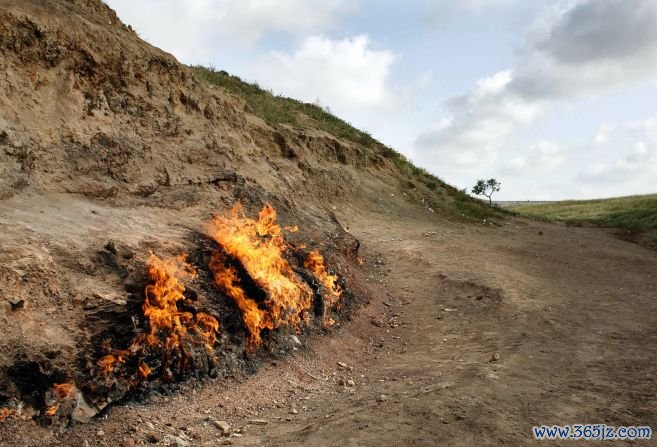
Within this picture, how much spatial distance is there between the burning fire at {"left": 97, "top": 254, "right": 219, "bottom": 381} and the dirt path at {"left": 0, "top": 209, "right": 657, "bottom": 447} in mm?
434

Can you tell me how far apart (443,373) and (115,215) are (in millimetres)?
5933

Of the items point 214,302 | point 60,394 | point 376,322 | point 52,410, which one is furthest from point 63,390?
point 376,322

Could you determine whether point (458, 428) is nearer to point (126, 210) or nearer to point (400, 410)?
point (400, 410)

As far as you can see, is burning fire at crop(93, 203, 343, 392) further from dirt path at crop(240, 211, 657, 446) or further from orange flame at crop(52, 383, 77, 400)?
dirt path at crop(240, 211, 657, 446)

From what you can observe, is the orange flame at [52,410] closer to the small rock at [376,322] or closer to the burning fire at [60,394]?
the burning fire at [60,394]

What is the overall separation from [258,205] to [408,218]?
10.3 meters

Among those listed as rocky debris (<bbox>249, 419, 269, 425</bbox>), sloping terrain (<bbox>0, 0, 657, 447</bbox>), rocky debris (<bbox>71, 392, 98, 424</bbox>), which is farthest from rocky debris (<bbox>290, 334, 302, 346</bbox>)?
rocky debris (<bbox>71, 392, 98, 424</bbox>)

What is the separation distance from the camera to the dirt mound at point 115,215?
18.4 feet

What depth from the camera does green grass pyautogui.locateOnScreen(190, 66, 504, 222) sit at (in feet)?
74.8

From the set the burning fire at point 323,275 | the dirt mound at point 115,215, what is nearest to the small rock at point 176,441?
the dirt mound at point 115,215

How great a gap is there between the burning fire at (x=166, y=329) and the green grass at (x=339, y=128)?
15.6 metres

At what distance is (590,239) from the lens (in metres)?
21.2

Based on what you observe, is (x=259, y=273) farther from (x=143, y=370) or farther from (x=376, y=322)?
(x=376, y=322)

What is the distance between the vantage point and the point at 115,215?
7934mm
